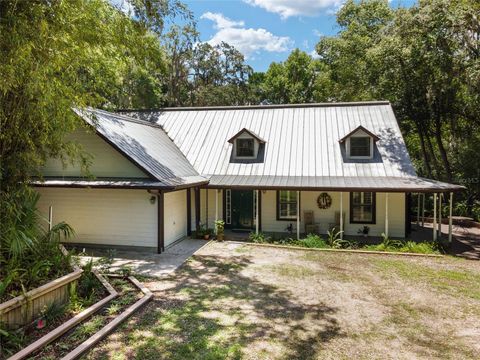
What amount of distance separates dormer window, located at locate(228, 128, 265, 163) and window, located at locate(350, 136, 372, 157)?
3.91m

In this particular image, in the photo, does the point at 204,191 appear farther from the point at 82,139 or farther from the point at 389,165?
the point at 389,165

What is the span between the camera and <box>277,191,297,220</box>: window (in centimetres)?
1483

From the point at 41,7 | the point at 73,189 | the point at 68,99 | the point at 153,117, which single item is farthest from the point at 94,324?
the point at 153,117

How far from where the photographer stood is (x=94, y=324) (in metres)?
6.13

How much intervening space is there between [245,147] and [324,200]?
4287 millimetres

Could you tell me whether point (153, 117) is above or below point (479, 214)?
above

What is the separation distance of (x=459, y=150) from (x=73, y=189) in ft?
76.0

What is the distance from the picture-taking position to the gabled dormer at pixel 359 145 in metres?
14.6

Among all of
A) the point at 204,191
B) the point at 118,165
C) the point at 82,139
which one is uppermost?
the point at 82,139

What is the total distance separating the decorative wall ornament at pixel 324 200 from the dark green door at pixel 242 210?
2.99 meters

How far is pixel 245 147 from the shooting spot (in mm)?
15883

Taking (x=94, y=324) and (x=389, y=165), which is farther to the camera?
(x=389, y=165)

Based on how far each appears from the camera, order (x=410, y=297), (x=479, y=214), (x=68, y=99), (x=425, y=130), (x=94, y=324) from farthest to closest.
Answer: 1. (x=425, y=130)
2. (x=479, y=214)
3. (x=410, y=297)
4. (x=68, y=99)
5. (x=94, y=324)

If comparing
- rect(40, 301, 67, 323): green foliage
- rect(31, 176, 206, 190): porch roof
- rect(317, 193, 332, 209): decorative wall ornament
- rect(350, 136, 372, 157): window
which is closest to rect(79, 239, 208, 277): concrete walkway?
rect(31, 176, 206, 190): porch roof
